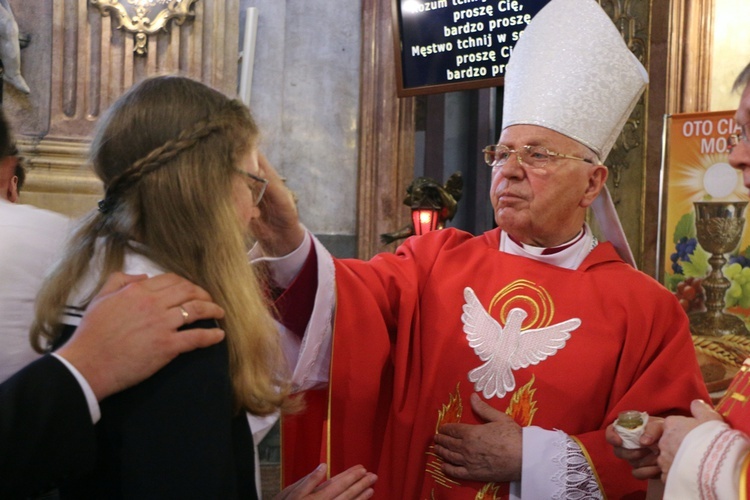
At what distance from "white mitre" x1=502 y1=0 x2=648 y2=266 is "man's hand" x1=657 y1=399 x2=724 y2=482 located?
893mm

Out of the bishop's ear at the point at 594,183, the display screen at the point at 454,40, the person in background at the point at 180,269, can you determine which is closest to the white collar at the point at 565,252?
the bishop's ear at the point at 594,183

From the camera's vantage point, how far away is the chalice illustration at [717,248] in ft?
13.0

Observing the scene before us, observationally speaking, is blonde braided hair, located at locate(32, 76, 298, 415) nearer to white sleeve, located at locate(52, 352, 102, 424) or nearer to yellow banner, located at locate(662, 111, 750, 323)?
white sleeve, located at locate(52, 352, 102, 424)

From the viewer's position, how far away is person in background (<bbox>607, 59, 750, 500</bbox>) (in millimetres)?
1482

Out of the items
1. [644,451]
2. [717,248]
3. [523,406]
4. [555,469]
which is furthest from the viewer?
[717,248]

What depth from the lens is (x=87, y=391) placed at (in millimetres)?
1154

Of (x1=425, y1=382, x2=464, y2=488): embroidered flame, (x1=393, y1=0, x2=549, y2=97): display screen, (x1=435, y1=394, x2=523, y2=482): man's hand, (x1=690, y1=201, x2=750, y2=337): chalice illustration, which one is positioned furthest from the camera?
(x1=393, y1=0, x2=549, y2=97): display screen

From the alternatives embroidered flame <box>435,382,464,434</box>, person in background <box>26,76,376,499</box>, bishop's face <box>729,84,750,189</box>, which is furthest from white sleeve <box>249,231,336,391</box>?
bishop's face <box>729,84,750,189</box>

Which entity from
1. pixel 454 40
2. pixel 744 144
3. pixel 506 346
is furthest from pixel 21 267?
pixel 454 40

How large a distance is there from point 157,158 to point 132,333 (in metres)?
0.27

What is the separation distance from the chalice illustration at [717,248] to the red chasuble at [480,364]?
6.04 feet

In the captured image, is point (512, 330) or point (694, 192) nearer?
point (512, 330)

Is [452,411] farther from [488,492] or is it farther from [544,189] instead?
[544,189]

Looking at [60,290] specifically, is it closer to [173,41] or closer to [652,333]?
[652,333]
